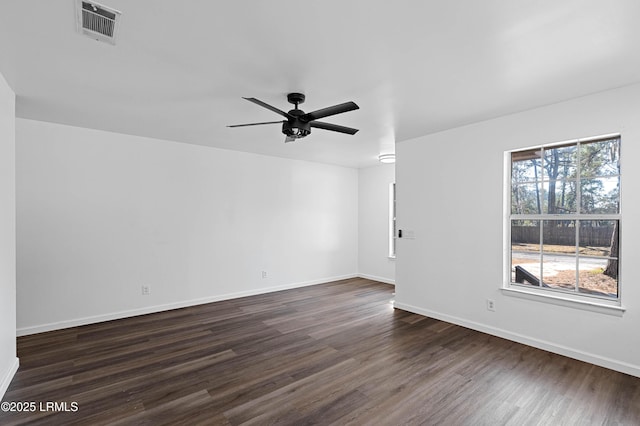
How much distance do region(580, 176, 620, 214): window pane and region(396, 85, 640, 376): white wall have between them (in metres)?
0.15

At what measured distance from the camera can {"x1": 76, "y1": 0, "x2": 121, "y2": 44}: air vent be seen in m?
1.71

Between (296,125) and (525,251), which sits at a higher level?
(296,125)

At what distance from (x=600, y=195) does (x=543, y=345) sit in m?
1.61

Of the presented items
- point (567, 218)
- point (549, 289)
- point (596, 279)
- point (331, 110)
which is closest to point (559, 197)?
point (567, 218)

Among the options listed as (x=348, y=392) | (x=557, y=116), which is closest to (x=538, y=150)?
(x=557, y=116)

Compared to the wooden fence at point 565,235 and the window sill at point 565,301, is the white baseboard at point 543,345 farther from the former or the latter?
the wooden fence at point 565,235

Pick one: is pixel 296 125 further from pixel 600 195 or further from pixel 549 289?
pixel 549 289

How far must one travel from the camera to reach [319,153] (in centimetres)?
546

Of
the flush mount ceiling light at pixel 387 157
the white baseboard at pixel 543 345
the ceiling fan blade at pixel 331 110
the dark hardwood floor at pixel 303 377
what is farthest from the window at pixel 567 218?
the ceiling fan blade at pixel 331 110

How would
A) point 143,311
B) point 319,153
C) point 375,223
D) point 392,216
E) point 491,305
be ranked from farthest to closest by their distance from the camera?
point 375,223
point 392,216
point 319,153
point 143,311
point 491,305

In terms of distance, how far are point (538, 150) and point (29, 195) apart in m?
5.91

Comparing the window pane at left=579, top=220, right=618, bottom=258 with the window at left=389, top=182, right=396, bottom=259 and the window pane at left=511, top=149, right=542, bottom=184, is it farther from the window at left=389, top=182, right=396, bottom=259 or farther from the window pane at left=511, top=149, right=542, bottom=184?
the window at left=389, top=182, right=396, bottom=259

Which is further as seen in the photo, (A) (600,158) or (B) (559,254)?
(B) (559,254)

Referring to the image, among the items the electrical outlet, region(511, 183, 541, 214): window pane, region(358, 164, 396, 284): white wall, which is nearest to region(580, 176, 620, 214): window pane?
region(511, 183, 541, 214): window pane
